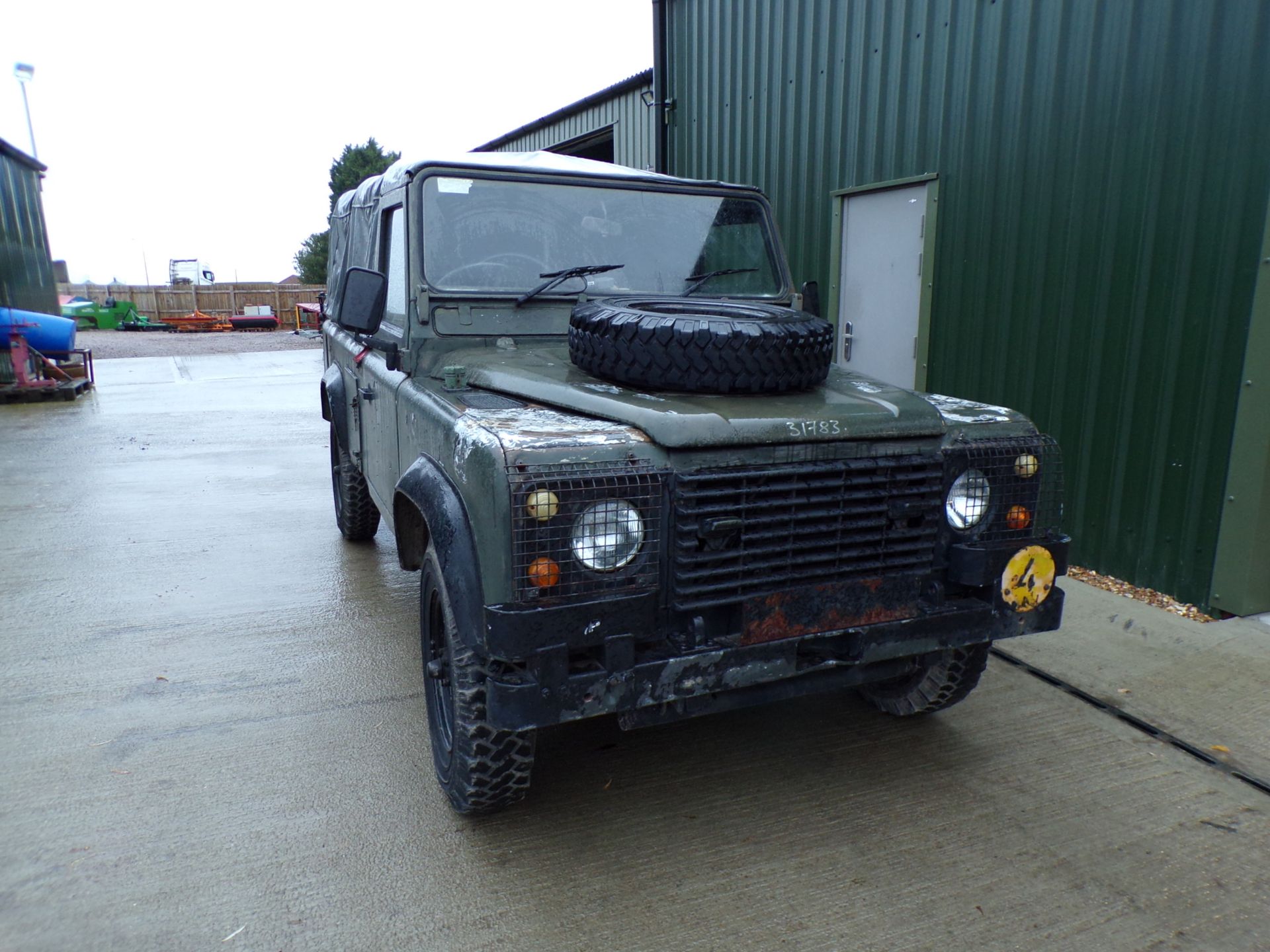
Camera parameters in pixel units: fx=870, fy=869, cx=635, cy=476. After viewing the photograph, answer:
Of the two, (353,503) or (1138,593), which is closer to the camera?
(1138,593)

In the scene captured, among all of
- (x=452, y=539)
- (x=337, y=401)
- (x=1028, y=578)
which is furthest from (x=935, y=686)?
(x=337, y=401)

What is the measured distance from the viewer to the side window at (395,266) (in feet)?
11.0

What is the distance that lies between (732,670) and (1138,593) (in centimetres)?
324

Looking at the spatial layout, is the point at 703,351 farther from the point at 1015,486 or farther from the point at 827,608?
the point at 1015,486

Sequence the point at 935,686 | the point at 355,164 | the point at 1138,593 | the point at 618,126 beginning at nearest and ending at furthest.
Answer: the point at 935,686 < the point at 1138,593 < the point at 618,126 < the point at 355,164

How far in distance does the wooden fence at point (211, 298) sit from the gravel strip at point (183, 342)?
13.3 feet

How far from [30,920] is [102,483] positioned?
5545mm

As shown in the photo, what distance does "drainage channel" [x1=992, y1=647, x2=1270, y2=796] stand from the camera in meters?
2.84

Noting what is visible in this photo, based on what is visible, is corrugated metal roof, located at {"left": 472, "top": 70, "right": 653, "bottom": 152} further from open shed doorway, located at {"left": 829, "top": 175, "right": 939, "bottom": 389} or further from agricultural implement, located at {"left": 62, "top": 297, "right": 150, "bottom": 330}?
agricultural implement, located at {"left": 62, "top": 297, "right": 150, "bottom": 330}

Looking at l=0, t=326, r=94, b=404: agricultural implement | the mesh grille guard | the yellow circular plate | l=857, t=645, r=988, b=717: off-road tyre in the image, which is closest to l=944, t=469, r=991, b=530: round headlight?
the mesh grille guard

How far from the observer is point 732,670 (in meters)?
2.25

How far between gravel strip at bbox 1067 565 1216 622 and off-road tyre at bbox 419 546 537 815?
2979 mm

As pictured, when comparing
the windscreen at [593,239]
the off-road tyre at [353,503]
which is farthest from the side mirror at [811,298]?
the off-road tyre at [353,503]

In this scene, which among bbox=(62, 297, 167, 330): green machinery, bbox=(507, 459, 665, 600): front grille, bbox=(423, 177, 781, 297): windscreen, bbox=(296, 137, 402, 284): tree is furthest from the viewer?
bbox=(296, 137, 402, 284): tree
